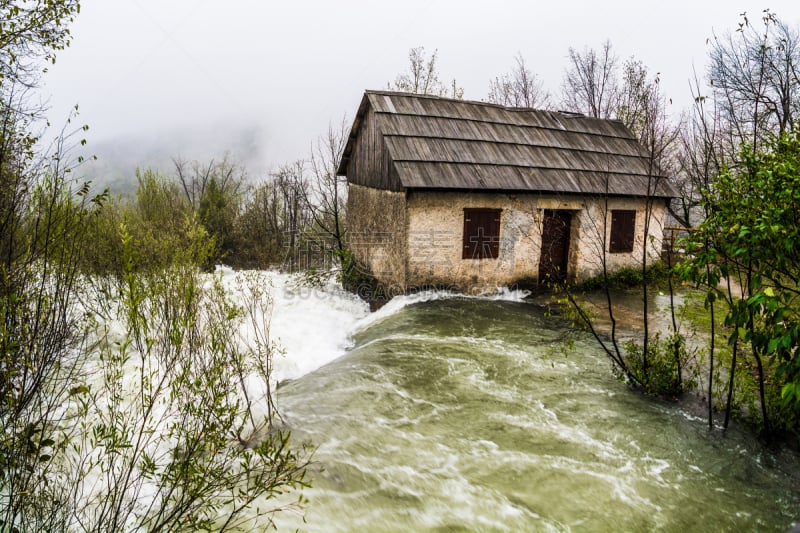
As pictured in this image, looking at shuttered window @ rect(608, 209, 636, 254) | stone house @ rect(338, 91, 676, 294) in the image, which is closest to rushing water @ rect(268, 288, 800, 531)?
stone house @ rect(338, 91, 676, 294)

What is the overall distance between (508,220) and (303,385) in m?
6.93

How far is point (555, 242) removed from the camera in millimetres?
12258

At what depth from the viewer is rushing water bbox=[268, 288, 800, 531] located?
373cm

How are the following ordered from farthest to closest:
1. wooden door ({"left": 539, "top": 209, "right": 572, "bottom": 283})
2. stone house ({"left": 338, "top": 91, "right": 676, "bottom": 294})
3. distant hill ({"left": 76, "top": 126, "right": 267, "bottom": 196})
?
distant hill ({"left": 76, "top": 126, "right": 267, "bottom": 196})
wooden door ({"left": 539, "top": 209, "right": 572, "bottom": 283})
stone house ({"left": 338, "top": 91, "right": 676, "bottom": 294})

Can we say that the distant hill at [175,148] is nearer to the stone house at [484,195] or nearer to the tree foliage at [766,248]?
the stone house at [484,195]

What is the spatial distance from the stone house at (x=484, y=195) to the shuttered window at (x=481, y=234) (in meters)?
0.03

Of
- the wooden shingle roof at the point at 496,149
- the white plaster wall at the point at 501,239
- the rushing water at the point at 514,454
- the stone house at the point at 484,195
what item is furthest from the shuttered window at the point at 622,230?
the rushing water at the point at 514,454

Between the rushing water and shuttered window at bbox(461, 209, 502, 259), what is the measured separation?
4179 mm

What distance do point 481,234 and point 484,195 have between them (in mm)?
968

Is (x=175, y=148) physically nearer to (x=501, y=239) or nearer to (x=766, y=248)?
(x=501, y=239)

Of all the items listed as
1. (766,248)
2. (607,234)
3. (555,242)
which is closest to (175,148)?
(555,242)

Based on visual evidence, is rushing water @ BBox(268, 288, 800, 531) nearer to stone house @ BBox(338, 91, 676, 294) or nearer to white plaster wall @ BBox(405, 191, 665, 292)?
white plaster wall @ BBox(405, 191, 665, 292)

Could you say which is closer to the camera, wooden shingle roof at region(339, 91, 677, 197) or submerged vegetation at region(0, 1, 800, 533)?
submerged vegetation at region(0, 1, 800, 533)

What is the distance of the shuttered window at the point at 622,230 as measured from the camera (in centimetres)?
1258
